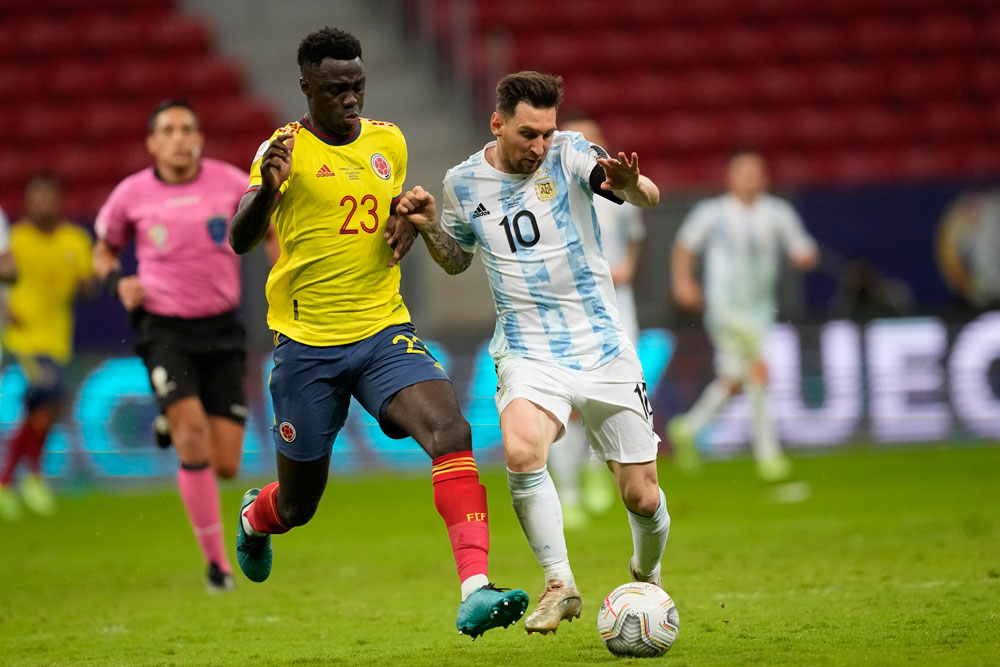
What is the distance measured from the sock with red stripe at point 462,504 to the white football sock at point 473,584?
0.10 m

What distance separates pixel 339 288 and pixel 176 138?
2.59 metres

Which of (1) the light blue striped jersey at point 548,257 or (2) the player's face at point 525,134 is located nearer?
(2) the player's face at point 525,134

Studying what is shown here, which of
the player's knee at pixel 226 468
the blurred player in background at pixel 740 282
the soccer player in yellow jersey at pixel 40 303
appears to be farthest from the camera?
the soccer player in yellow jersey at pixel 40 303

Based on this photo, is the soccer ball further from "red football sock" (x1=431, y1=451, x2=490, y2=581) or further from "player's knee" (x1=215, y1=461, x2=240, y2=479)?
"player's knee" (x1=215, y1=461, x2=240, y2=479)

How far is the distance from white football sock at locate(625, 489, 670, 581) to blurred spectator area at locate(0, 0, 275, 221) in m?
11.6

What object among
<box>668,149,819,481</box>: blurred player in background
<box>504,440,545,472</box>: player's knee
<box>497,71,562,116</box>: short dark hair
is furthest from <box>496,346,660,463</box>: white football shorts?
<box>668,149,819,481</box>: blurred player in background

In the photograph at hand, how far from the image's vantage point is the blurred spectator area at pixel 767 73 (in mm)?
17078

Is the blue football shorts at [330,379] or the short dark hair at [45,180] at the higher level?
the blue football shorts at [330,379]

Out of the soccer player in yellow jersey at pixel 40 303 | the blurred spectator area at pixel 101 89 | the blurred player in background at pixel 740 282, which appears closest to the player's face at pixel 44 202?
the soccer player in yellow jersey at pixel 40 303

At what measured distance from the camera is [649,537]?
18.5ft

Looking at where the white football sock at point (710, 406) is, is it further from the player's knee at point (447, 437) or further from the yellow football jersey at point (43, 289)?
the player's knee at point (447, 437)

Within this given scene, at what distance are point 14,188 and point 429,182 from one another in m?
4.82

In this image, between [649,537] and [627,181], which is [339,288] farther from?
[649,537]

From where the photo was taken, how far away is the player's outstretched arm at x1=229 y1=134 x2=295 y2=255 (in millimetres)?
5137
